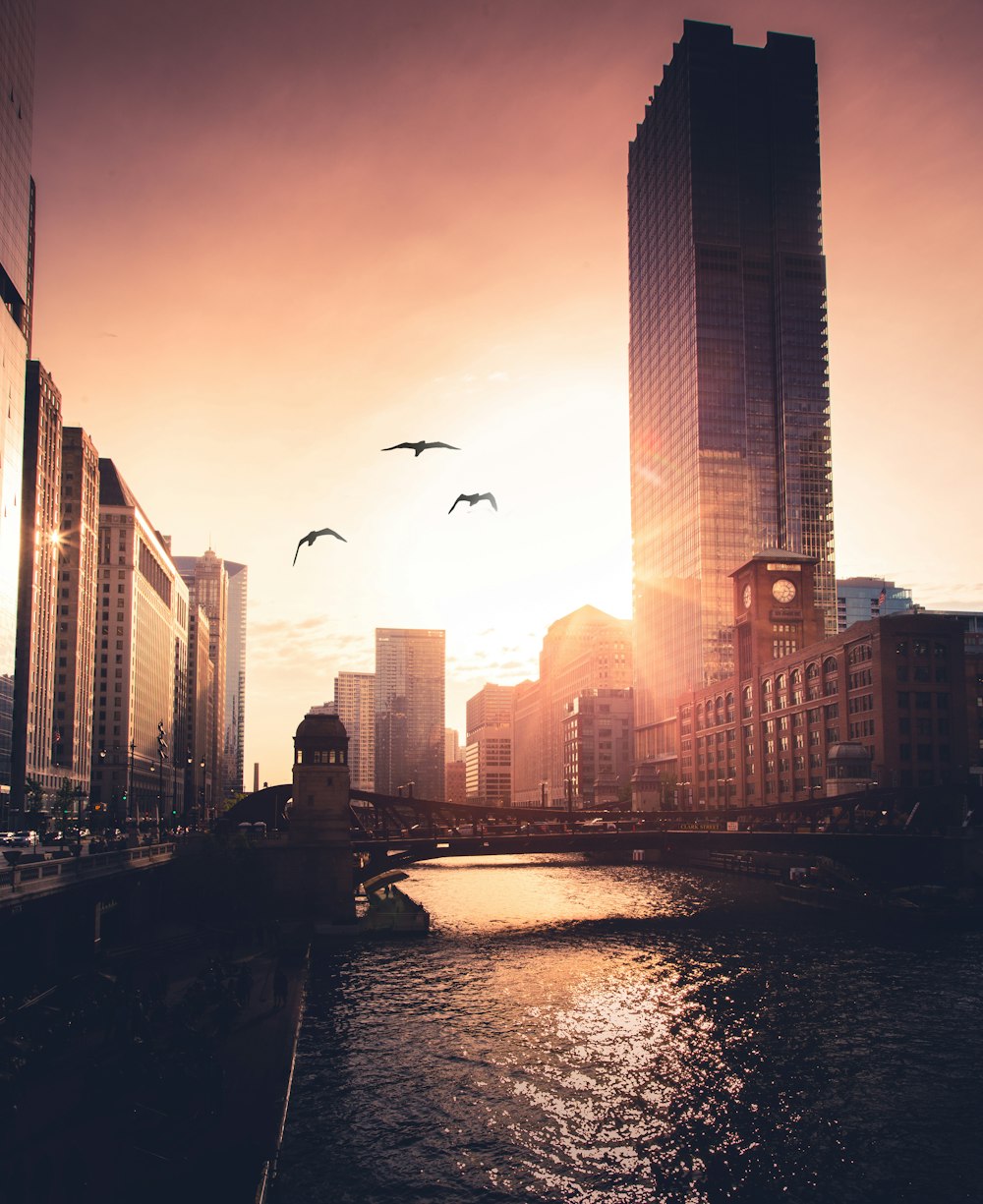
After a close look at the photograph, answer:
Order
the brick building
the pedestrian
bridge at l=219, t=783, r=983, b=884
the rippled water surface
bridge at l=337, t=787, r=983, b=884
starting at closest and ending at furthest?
the rippled water surface
the pedestrian
bridge at l=337, t=787, r=983, b=884
bridge at l=219, t=783, r=983, b=884
the brick building

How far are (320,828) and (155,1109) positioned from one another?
4885 centimetres

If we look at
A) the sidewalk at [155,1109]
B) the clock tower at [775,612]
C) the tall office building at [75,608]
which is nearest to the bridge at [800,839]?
the sidewalk at [155,1109]

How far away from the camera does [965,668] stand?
4825 inches

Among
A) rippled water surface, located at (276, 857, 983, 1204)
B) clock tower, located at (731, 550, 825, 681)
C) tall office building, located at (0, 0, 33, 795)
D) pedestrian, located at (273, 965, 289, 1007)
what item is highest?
tall office building, located at (0, 0, 33, 795)

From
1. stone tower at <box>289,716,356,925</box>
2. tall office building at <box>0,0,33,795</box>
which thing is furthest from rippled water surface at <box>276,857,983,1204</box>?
tall office building at <box>0,0,33,795</box>

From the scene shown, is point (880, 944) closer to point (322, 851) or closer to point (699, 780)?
point (322, 851)

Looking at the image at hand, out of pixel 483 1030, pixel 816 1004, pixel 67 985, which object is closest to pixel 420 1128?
pixel 483 1030

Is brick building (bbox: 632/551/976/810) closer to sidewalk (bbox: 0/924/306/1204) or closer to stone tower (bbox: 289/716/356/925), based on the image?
stone tower (bbox: 289/716/356/925)

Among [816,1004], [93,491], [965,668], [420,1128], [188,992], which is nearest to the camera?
[420,1128]

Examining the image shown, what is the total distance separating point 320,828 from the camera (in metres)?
80.5

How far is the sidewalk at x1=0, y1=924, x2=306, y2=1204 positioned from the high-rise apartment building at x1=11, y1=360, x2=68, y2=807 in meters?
114

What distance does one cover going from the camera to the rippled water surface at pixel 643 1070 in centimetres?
3172

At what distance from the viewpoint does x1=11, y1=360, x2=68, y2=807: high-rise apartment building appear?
493ft

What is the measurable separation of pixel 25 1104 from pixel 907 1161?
1172 inches
